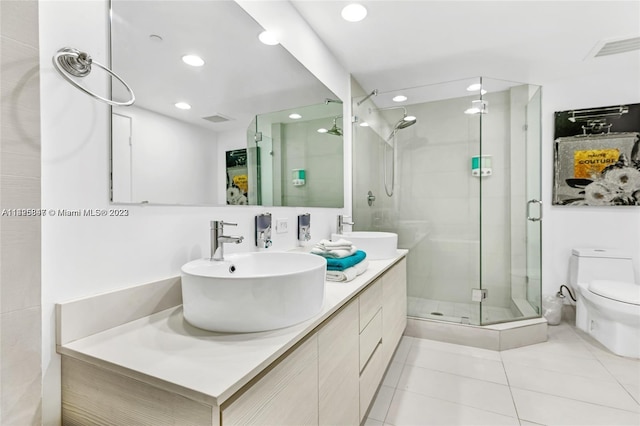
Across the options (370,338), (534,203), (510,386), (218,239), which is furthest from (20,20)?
(534,203)

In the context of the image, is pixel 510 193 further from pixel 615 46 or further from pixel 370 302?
pixel 370 302

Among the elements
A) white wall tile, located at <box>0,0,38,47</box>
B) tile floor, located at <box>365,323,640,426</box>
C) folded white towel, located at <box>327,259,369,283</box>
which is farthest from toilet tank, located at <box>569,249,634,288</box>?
white wall tile, located at <box>0,0,38,47</box>

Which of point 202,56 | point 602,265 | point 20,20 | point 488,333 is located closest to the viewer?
point 20,20

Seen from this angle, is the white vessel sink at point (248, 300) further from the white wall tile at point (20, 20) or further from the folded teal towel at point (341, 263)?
the white wall tile at point (20, 20)

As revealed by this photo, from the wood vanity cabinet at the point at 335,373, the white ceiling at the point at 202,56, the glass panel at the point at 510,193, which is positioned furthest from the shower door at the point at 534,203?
the white ceiling at the point at 202,56

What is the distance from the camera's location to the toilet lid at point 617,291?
79.1 inches

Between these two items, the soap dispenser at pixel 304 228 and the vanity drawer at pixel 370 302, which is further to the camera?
the soap dispenser at pixel 304 228

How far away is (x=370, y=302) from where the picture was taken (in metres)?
1.40

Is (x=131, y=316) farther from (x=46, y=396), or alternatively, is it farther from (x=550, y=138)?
(x=550, y=138)

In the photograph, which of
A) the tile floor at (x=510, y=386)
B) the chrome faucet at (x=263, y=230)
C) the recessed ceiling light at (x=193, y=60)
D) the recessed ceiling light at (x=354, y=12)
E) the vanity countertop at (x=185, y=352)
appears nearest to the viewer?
the vanity countertop at (x=185, y=352)

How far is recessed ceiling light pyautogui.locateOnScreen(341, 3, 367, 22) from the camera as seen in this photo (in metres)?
1.71

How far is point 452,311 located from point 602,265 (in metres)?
1.29

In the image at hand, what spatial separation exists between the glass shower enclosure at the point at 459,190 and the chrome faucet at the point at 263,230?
125 cm

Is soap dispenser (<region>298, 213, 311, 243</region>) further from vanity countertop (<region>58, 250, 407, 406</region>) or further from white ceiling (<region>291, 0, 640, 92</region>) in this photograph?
white ceiling (<region>291, 0, 640, 92</region>)
